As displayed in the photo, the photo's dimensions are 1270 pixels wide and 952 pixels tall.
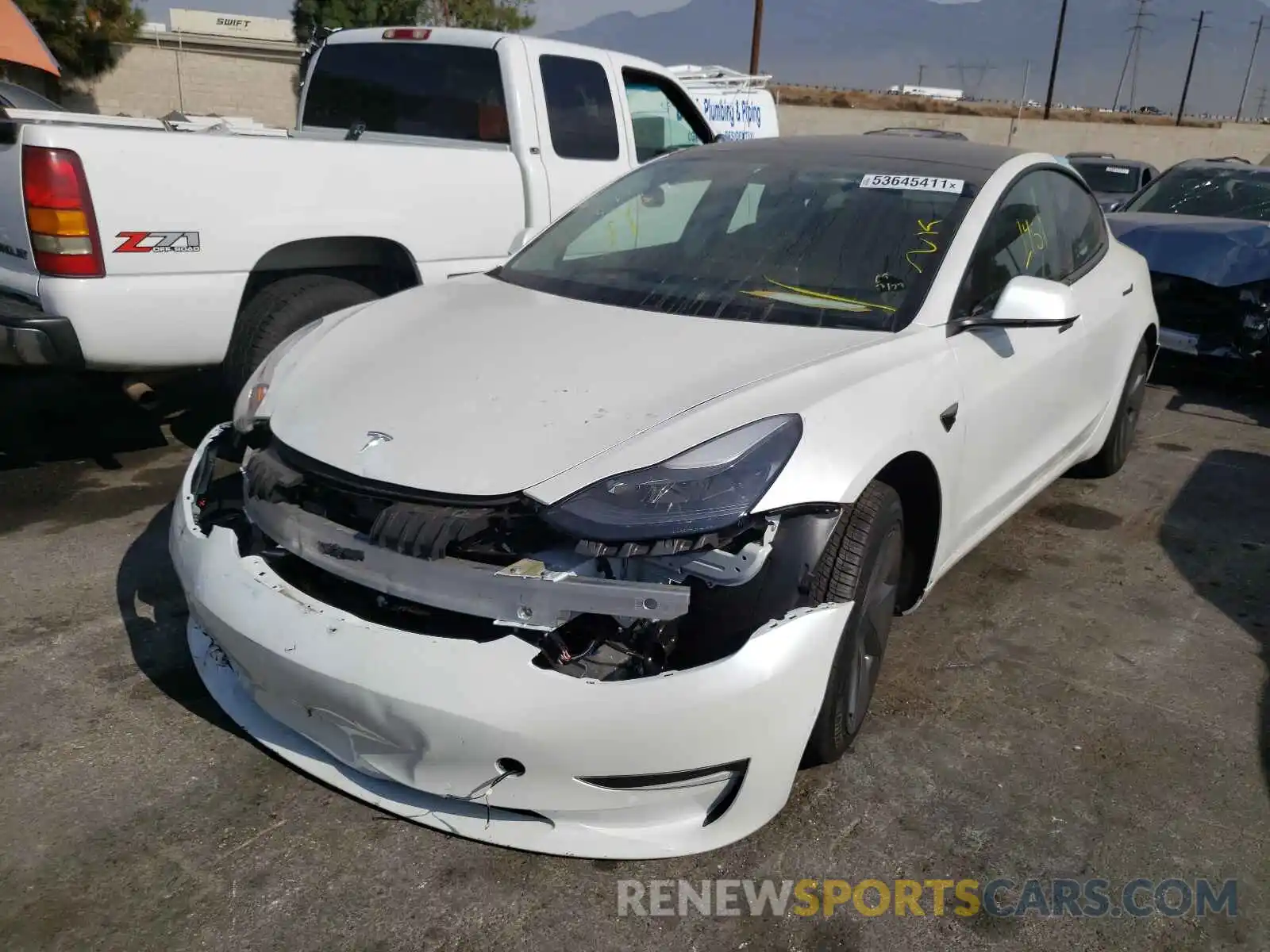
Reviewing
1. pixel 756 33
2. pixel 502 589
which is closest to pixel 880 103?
pixel 756 33

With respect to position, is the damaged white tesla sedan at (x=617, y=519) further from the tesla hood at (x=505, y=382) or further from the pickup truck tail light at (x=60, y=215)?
the pickup truck tail light at (x=60, y=215)

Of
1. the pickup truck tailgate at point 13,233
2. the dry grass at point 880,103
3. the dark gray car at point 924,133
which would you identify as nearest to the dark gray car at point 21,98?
the pickup truck tailgate at point 13,233

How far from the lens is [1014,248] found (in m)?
3.52

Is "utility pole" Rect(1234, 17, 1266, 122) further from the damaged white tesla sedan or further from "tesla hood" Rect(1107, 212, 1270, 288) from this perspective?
the damaged white tesla sedan

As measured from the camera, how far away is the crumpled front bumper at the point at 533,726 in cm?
207

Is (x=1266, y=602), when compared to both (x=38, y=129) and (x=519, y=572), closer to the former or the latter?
(x=519, y=572)

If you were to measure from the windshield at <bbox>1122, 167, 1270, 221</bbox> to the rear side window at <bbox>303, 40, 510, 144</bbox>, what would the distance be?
19.0ft

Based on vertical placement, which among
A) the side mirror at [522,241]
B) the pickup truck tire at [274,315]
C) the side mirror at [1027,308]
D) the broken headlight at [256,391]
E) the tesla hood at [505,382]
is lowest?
the pickup truck tire at [274,315]

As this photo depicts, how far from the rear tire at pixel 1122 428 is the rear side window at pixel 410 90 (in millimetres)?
3424

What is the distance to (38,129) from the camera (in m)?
3.67

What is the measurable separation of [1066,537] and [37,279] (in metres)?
4.27

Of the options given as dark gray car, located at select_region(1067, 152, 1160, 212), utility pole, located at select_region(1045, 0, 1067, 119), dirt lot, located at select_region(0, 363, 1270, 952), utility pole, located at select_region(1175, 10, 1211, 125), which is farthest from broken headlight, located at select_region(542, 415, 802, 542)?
utility pole, located at select_region(1175, 10, 1211, 125)

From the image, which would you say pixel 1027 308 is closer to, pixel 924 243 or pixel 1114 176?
pixel 924 243

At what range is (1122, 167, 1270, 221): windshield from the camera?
26.4ft
